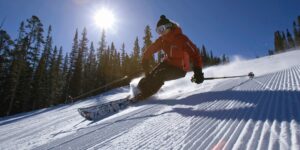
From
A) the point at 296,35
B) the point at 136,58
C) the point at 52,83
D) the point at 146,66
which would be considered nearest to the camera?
the point at 146,66

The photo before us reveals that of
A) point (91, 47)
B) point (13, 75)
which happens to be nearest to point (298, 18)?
point (91, 47)

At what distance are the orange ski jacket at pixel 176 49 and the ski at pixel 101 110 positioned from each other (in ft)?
5.52

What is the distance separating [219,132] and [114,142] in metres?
1.04

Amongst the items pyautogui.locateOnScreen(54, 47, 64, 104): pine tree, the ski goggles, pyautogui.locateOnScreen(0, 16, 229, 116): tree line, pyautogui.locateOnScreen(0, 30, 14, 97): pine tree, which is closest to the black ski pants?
the ski goggles

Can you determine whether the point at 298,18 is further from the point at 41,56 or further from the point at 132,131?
the point at 132,131

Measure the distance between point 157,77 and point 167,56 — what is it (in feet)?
2.46

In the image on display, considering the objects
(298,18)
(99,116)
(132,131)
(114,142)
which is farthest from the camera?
(298,18)

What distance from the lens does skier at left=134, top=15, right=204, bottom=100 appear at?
19.9ft

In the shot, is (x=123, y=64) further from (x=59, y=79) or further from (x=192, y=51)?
(x=192, y=51)

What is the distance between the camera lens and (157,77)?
6.24 metres

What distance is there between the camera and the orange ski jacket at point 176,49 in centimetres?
596

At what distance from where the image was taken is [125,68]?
57000 mm

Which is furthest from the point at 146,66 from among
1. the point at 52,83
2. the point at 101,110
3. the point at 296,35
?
the point at 296,35

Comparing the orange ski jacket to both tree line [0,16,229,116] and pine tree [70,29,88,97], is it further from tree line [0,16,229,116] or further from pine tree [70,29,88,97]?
pine tree [70,29,88,97]
